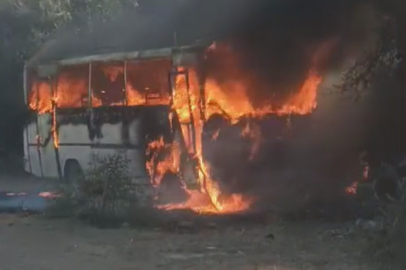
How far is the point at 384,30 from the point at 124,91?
402 cm

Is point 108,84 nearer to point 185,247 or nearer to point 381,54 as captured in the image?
point 381,54

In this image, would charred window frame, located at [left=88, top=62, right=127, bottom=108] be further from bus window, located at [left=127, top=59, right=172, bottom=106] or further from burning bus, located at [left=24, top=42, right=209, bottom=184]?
bus window, located at [left=127, top=59, right=172, bottom=106]

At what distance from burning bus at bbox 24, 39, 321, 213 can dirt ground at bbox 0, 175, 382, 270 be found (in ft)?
5.99

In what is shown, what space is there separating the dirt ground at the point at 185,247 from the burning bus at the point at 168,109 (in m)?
1.83

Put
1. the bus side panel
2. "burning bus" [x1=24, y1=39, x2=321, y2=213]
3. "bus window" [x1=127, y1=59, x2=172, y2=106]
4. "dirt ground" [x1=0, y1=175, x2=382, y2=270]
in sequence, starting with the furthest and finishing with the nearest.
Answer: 1. the bus side panel
2. "bus window" [x1=127, y1=59, x2=172, y2=106]
3. "burning bus" [x1=24, y1=39, x2=321, y2=213]
4. "dirt ground" [x1=0, y1=175, x2=382, y2=270]

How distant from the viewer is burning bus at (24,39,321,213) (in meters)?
12.7

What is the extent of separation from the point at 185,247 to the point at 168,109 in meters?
3.71

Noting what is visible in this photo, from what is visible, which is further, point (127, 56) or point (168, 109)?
point (127, 56)

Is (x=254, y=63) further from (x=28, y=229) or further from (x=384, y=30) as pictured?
(x=28, y=229)

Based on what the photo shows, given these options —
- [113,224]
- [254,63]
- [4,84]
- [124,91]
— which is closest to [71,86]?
[124,91]

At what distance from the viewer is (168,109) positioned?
1309cm

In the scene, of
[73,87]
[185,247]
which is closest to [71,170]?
[73,87]

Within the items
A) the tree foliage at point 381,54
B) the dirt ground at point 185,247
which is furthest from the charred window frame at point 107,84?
the tree foliage at point 381,54

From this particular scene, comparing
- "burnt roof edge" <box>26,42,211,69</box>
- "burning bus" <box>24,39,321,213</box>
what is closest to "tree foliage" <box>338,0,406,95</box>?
"burning bus" <box>24,39,321,213</box>
